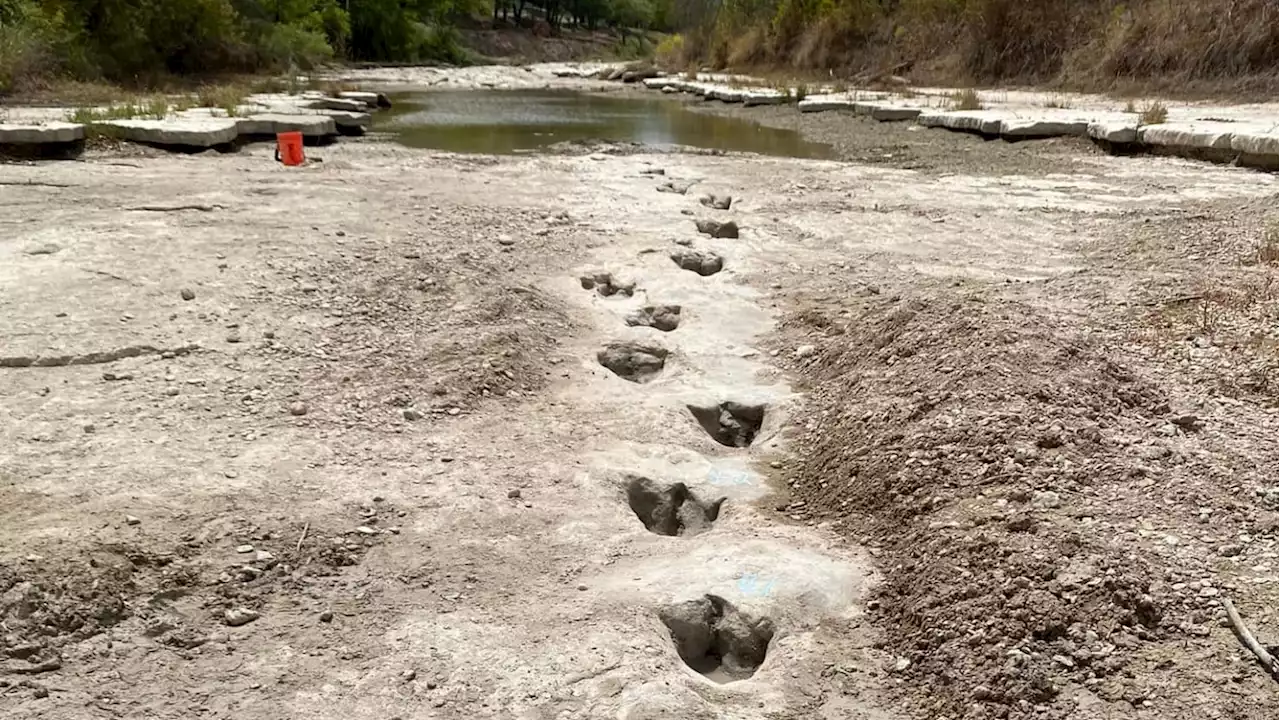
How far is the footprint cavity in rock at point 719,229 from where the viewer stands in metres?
6.36

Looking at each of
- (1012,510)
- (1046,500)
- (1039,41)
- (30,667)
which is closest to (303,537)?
(30,667)

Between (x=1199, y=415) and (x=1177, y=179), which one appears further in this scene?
(x=1177, y=179)

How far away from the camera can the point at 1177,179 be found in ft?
25.1

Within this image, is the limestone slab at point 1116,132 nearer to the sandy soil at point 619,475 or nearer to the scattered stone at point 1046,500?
the sandy soil at point 619,475

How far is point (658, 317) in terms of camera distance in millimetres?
4750

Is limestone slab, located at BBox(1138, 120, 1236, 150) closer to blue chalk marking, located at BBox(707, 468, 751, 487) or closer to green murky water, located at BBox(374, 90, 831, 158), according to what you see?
green murky water, located at BBox(374, 90, 831, 158)

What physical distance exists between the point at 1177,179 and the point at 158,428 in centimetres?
721

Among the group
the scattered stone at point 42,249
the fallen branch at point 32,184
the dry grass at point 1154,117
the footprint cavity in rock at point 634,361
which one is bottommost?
the footprint cavity in rock at point 634,361

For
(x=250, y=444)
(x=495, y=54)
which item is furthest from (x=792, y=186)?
(x=495, y=54)

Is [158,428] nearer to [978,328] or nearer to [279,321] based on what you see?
[279,321]

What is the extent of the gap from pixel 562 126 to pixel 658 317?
32.9 feet

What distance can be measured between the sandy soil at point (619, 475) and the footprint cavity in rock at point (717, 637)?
10mm

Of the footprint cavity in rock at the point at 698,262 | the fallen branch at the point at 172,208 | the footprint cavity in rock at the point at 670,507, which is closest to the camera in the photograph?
the footprint cavity in rock at the point at 670,507

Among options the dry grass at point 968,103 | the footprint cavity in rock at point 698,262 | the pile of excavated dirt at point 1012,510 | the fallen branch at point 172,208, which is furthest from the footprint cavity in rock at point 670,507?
the dry grass at point 968,103
